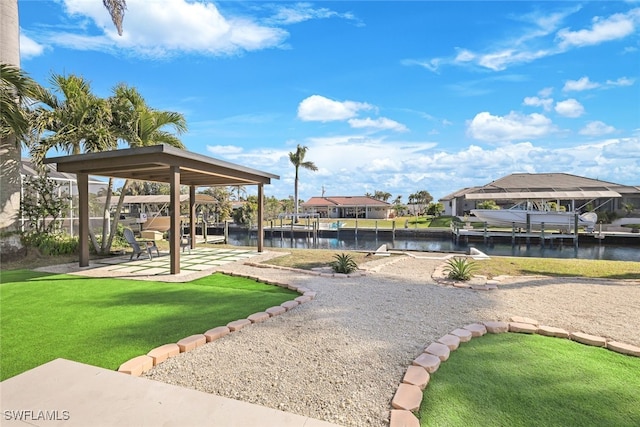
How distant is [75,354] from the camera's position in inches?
125

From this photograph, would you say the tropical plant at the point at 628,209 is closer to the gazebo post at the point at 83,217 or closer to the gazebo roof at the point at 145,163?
the gazebo roof at the point at 145,163

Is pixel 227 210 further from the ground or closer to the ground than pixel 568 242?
further from the ground

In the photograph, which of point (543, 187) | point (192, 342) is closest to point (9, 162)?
point (192, 342)

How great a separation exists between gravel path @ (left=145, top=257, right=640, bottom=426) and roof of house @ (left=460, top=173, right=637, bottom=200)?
69.9ft

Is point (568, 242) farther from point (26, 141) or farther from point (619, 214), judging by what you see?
point (26, 141)

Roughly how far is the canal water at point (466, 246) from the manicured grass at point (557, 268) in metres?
5.84

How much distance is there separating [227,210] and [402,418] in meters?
33.1

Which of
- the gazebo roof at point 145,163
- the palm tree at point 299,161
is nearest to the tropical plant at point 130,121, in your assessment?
the gazebo roof at point 145,163

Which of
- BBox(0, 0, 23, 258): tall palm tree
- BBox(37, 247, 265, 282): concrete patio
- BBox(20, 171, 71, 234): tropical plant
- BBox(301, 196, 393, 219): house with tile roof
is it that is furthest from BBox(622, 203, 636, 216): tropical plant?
BBox(0, 0, 23, 258): tall palm tree

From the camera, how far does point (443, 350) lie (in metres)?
3.32

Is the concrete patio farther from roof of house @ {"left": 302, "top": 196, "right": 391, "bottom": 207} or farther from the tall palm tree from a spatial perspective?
roof of house @ {"left": 302, "top": 196, "right": 391, "bottom": 207}

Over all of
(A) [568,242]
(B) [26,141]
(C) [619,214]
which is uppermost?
(B) [26,141]

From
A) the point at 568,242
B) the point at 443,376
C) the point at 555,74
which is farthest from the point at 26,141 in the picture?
the point at 568,242

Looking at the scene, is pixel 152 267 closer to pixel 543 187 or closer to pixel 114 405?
pixel 114 405
